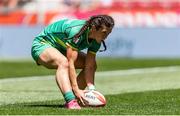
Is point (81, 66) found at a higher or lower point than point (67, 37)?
lower

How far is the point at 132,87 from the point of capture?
1591 cm

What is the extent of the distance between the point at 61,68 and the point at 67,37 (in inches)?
19.0

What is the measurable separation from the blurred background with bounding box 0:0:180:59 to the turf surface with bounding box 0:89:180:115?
15496mm

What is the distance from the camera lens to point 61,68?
10.8 metres

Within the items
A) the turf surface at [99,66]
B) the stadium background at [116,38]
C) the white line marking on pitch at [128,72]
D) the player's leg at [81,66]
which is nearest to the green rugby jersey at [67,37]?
the player's leg at [81,66]

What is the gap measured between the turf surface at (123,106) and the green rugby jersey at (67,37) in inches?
37.7

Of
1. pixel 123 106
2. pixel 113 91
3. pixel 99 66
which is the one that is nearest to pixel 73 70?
pixel 123 106

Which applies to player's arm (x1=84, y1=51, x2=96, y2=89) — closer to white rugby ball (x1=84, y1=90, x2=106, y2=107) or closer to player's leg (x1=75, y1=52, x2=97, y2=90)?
player's leg (x1=75, y1=52, x2=97, y2=90)

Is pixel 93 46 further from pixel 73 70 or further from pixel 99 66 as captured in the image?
pixel 99 66

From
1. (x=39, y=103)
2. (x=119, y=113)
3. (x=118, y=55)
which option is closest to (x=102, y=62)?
(x=118, y=55)

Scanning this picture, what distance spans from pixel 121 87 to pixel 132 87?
0.24 meters

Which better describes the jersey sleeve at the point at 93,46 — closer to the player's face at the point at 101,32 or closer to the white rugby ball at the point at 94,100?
the player's face at the point at 101,32

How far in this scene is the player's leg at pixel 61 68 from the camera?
10648mm

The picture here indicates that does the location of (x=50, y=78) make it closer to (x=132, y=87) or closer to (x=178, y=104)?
(x=132, y=87)
